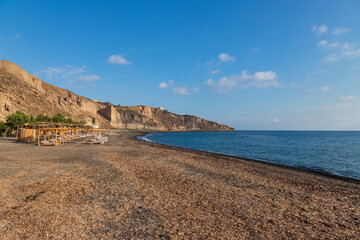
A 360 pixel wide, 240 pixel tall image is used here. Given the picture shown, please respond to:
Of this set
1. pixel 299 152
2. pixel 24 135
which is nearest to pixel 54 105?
pixel 24 135

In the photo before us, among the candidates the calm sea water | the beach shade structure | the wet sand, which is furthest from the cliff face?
the wet sand

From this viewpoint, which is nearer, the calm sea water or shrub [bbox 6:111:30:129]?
the calm sea water

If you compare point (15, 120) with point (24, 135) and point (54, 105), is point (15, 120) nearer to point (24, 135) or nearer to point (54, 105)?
point (24, 135)

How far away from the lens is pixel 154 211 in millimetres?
5496

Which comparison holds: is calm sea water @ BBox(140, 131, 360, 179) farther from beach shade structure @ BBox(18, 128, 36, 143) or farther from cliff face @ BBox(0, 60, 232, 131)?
cliff face @ BBox(0, 60, 232, 131)

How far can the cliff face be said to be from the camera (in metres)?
50.5

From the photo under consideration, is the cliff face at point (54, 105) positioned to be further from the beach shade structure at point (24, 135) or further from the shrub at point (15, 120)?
the beach shade structure at point (24, 135)

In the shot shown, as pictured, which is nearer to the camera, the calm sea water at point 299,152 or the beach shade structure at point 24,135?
the calm sea water at point 299,152

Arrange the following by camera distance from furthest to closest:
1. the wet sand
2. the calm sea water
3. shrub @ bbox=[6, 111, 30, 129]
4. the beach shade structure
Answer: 1. shrub @ bbox=[6, 111, 30, 129]
2. the beach shade structure
3. the calm sea water
4. the wet sand

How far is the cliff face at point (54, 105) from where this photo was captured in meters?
50.5

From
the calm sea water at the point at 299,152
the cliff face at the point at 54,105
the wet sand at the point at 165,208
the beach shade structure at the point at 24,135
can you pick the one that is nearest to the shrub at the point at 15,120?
the beach shade structure at the point at 24,135

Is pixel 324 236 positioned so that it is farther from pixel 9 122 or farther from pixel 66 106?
pixel 66 106

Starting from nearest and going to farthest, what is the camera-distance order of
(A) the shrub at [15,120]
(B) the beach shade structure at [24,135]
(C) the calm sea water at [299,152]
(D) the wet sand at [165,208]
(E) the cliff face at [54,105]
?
(D) the wet sand at [165,208] → (C) the calm sea water at [299,152] → (B) the beach shade structure at [24,135] → (A) the shrub at [15,120] → (E) the cliff face at [54,105]

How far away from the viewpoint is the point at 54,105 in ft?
235
